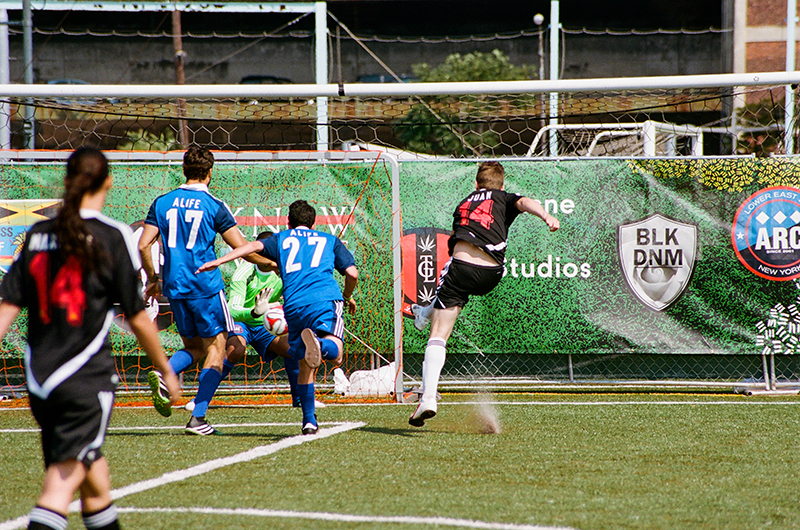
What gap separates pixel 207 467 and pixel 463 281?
230 centimetres

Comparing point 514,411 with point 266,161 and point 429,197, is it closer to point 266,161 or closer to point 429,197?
point 429,197

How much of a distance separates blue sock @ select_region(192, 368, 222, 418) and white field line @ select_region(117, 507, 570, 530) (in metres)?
2.31

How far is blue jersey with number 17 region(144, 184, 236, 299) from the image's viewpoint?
237 inches

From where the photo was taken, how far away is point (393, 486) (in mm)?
4246

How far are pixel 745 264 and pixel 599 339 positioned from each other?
65.3 inches

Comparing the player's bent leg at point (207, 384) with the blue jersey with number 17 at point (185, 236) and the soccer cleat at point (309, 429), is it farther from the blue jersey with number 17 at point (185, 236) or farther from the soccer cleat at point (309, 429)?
the soccer cleat at point (309, 429)

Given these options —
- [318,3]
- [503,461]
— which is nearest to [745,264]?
[503,461]

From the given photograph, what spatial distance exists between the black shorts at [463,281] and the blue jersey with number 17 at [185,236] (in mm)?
1699

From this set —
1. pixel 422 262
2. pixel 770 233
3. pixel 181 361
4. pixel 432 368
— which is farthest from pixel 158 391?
pixel 770 233

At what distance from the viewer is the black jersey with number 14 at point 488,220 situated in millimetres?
6055

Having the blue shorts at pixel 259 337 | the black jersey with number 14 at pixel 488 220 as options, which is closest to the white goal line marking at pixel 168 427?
the blue shorts at pixel 259 337

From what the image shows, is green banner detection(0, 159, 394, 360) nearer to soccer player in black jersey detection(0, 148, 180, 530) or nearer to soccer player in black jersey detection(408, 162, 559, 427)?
soccer player in black jersey detection(408, 162, 559, 427)

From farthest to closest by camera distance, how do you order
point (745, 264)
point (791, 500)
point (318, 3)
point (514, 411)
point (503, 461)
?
1. point (318, 3)
2. point (745, 264)
3. point (514, 411)
4. point (503, 461)
5. point (791, 500)

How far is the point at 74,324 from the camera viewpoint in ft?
9.23
